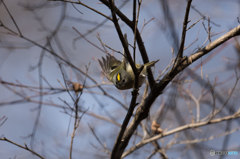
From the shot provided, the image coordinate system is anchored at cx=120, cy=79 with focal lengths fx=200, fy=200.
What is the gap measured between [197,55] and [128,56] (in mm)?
724

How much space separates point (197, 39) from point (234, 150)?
8.71 feet

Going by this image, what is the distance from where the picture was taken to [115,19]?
58.0 inches

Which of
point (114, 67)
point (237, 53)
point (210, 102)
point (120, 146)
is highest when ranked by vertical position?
point (237, 53)

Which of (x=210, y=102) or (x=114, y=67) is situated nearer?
(x=114, y=67)

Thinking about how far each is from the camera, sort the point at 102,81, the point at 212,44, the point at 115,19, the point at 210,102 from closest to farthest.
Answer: the point at 115,19
the point at 212,44
the point at 102,81
the point at 210,102

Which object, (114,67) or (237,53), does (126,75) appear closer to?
(114,67)

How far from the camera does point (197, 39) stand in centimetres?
262

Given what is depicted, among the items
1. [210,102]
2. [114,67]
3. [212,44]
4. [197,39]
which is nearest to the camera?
[212,44]

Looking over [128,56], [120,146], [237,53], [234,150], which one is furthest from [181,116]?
[128,56]

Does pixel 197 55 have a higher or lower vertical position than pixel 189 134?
lower

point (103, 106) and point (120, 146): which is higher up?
point (103, 106)

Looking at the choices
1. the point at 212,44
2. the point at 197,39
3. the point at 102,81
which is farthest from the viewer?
the point at 102,81

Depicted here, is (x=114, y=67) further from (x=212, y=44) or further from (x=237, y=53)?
(x=237, y=53)

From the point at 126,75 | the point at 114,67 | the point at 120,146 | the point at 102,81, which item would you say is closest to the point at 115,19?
the point at 126,75
